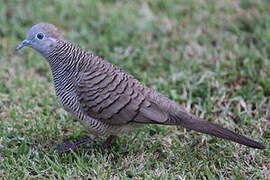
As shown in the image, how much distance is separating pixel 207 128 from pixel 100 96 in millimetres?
1218

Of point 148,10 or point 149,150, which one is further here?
point 148,10

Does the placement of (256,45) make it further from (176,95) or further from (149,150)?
(149,150)

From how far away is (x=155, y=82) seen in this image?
18.2ft

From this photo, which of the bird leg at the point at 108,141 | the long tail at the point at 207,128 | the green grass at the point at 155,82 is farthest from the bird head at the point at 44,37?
the long tail at the point at 207,128

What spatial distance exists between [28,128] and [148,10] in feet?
12.0

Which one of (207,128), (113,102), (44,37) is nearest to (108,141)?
(113,102)

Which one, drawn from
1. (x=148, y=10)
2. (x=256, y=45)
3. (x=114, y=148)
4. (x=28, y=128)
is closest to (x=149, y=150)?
(x=114, y=148)

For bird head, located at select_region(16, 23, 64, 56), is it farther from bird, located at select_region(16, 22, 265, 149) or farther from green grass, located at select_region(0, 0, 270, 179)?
green grass, located at select_region(0, 0, 270, 179)

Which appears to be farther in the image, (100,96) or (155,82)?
(155,82)

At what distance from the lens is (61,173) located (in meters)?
3.82

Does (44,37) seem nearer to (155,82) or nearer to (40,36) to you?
(40,36)

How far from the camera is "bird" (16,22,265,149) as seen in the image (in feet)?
12.9

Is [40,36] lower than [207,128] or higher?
higher

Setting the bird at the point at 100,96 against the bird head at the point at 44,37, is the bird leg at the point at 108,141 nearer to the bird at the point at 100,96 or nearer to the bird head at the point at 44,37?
the bird at the point at 100,96
